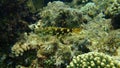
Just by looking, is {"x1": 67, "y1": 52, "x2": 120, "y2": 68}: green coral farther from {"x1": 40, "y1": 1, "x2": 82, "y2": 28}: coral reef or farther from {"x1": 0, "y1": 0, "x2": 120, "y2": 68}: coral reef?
{"x1": 40, "y1": 1, "x2": 82, "y2": 28}: coral reef

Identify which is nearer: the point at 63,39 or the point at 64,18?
the point at 63,39

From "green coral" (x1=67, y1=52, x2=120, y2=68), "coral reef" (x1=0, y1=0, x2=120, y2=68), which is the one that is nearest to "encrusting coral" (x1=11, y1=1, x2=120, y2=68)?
"coral reef" (x1=0, y1=0, x2=120, y2=68)

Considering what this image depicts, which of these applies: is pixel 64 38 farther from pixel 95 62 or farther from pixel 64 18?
pixel 95 62

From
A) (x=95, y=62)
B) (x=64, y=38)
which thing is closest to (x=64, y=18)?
(x=64, y=38)

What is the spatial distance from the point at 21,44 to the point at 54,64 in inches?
47.6

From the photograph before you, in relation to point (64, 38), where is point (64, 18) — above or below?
above

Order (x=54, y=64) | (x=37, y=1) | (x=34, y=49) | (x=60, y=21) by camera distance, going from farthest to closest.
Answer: (x=37, y=1)
(x=60, y=21)
(x=34, y=49)
(x=54, y=64)

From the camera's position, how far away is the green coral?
15.8 feet

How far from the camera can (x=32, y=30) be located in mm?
7695

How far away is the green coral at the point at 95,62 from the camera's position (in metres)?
4.82

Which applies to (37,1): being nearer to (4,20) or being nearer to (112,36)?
(4,20)

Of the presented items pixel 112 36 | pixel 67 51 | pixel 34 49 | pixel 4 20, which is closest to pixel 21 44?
pixel 34 49

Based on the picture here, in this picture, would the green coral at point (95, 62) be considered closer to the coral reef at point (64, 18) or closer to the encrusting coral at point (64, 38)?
the encrusting coral at point (64, 38)

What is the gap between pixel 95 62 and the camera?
16.1ft
